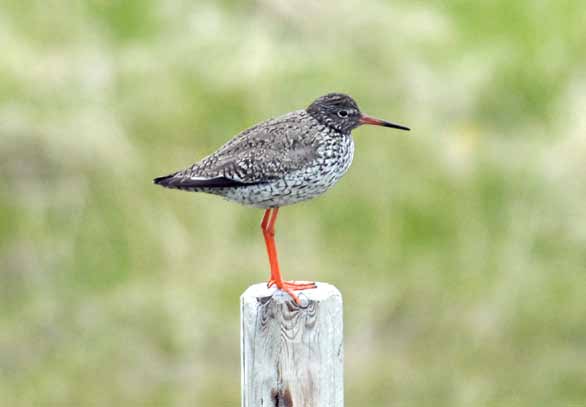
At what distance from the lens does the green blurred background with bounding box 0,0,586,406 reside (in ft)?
29.7

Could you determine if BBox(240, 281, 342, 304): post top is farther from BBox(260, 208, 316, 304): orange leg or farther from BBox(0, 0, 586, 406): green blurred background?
BBox(0, 0, 586, 406): green blurred background

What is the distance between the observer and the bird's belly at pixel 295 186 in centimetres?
520

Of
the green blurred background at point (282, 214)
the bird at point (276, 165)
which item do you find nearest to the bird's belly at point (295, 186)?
the bird at point (276, 165)

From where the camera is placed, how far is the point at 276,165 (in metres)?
5.18

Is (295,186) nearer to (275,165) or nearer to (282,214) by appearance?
(275,165)

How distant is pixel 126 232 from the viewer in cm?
962

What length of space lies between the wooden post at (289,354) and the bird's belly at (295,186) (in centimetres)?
67

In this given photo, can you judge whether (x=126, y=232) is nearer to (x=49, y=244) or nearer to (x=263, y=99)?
(x=49, y=244)

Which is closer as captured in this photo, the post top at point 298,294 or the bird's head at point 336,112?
the post top at point 298,294

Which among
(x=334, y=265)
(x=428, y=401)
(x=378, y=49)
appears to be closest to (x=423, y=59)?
(x=378, y=49)

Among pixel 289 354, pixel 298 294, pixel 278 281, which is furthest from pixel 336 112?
pixel 289 354

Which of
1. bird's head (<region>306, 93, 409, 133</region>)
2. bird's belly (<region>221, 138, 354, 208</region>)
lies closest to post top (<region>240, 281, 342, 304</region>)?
bird's belly (<region>221, 138, 354, 208</region>)

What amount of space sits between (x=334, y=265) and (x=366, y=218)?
56 centimetres

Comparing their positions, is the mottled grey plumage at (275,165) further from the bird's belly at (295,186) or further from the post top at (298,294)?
the post top at (298,294)
